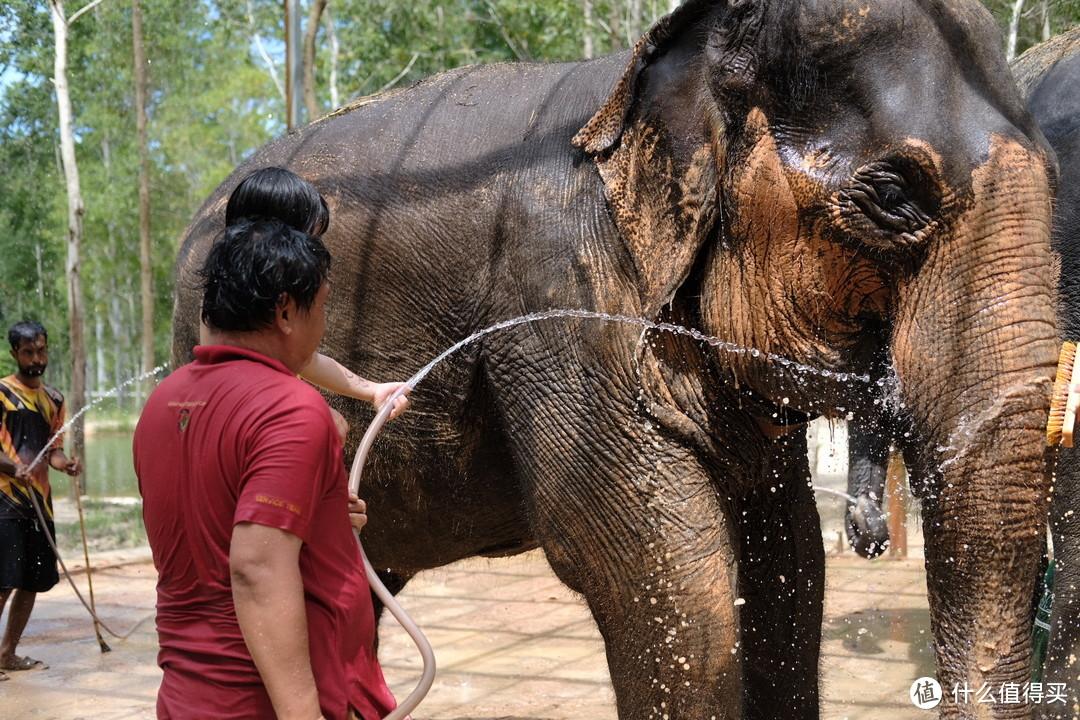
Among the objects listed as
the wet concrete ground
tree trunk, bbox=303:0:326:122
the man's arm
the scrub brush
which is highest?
tree trunk, bbox=303:0:326:122

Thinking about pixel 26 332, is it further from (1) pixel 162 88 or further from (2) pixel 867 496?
(1) pixel 162 88

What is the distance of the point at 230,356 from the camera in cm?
194

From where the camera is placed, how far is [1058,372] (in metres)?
Answer: 2.29

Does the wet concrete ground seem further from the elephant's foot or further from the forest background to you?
the forest background

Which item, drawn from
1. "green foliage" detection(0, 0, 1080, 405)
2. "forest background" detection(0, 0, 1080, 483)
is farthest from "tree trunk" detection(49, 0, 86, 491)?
"green foliage" detection(0, 0, 1080, 405)

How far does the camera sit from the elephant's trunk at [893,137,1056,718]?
2287 millimetres

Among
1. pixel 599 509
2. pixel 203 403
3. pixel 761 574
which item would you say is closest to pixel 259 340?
pixel 203 403

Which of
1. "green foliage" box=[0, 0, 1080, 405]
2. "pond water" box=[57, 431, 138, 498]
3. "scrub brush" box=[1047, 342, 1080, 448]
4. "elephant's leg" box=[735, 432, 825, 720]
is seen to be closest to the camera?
"scrub brush" box=[1047, 342, 1080, 448]

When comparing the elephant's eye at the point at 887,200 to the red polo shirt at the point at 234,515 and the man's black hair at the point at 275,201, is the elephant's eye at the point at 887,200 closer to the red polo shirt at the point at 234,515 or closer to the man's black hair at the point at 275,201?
the man's black hair at the point at 275,201

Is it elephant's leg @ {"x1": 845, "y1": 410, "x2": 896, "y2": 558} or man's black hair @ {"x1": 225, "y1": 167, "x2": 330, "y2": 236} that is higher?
man's black hair @ {"x1": 225, "y1": 167, "x2": 330, "y2": 236}

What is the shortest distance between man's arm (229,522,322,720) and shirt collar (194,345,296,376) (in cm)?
26

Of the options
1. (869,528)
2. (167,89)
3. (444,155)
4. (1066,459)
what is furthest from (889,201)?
(167,89)

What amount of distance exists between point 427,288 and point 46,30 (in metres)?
15.1

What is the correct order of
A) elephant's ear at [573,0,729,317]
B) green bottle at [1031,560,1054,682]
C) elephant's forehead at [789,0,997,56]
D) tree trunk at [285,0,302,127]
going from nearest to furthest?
1. elephant's forehead at [789,0,997,56]
2. elephant's ear at [573,0,729,317]
3. green bottle at [1031,560,1054,682]
4. tree trunk at [285,0,302,127]
